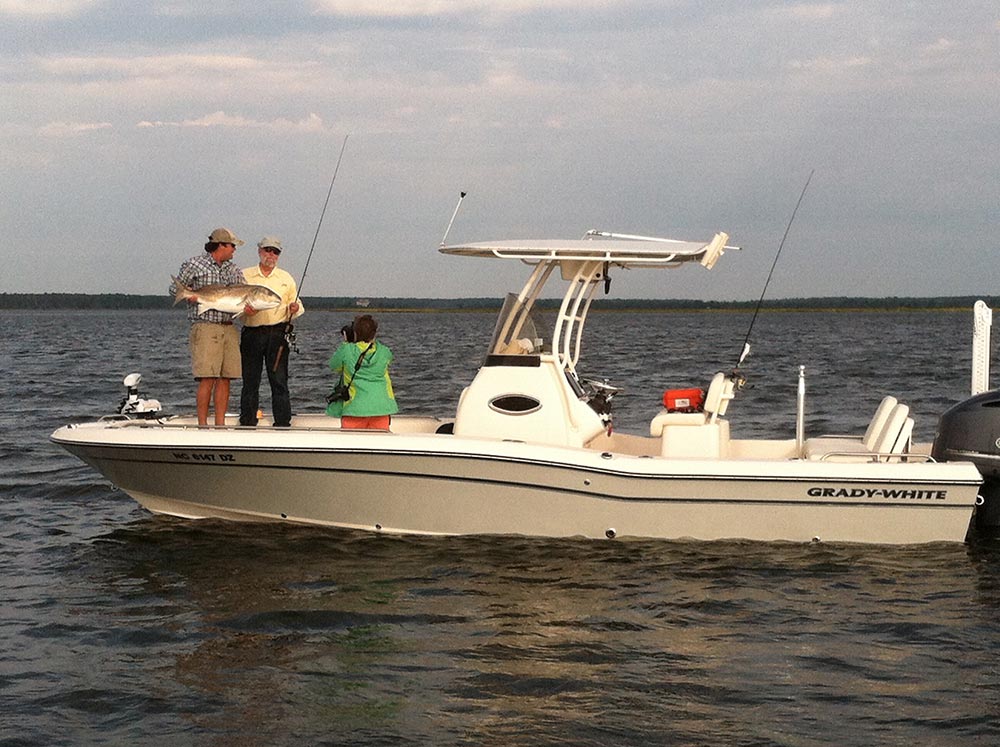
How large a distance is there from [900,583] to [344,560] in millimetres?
3691

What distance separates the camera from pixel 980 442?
9.03 m

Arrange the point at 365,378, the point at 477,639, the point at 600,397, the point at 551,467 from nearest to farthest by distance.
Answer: the point at 477,639 < the point at 551,467 < the point at 365,378 < the point at 600,397

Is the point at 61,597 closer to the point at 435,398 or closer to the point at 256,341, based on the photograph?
the point at 256,341

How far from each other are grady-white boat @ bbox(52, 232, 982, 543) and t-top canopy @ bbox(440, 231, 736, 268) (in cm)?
1

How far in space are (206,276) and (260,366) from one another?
0.81 meters

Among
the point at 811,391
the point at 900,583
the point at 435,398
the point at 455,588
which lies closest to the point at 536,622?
the point at 455,588

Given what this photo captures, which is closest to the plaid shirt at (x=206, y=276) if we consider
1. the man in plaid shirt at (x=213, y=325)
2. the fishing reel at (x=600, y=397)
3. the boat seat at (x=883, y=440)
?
the man in plaid shirt at (x=213, y=325)

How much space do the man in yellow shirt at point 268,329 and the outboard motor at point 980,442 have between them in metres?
4.69

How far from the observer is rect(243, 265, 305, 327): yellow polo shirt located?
32.0 feet

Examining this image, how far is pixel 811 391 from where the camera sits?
25.7m

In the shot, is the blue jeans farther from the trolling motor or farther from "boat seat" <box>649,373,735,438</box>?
"boat seat" <box>649,373,735,438</box>

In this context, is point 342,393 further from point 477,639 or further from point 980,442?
point 980,442

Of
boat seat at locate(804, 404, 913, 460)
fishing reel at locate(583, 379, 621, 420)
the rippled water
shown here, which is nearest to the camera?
the rippled water

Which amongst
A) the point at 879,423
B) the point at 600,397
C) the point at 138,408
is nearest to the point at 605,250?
the point at 600,397
